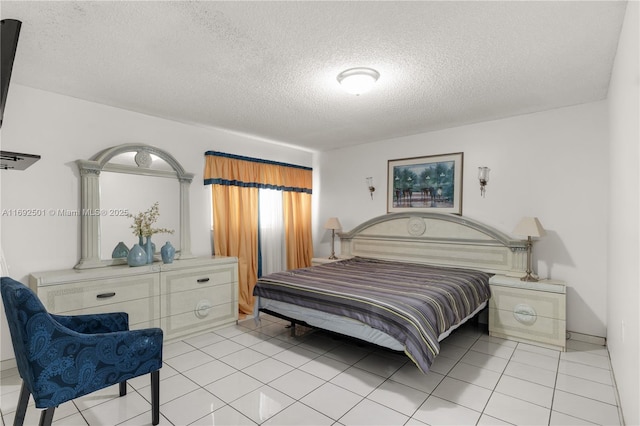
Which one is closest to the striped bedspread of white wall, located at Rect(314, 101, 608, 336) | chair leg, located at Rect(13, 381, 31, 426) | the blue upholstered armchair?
white wall, located at Rect(314, 101, 608, 336)

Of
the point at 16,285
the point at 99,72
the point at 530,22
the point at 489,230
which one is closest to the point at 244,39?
the point at 99,72

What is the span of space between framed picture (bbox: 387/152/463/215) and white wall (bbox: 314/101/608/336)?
0.11 m

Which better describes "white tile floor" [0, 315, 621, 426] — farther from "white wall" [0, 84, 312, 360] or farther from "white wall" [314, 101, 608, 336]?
"white wall" [0, 84, 312, 360]

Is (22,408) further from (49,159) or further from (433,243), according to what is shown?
(433,243)

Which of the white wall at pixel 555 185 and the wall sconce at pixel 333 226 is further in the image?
the wall sconce at pixel 333 226

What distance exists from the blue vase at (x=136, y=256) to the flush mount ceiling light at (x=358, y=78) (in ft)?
8.78

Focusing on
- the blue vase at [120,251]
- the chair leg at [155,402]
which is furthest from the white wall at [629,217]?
the blue vase at [120,251]

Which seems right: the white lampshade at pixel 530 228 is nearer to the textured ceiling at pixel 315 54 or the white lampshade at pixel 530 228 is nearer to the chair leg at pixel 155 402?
the textured ceiling at pixel 315 54

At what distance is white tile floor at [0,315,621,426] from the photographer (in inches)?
87.6

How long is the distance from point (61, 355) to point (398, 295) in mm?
2374

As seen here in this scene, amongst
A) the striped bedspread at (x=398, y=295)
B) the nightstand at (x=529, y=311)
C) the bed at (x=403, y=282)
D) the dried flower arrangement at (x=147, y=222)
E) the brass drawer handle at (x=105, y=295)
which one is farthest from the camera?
the dried flower arrangement at (x=147, y=222)

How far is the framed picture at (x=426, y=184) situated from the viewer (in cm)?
448

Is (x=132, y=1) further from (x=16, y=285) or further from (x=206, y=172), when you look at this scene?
(x=206, y=172)

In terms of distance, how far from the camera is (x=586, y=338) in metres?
3.52
